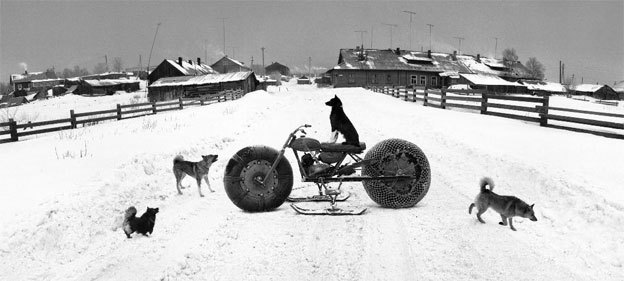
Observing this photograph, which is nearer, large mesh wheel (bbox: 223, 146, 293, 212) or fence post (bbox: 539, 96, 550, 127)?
large mesh wheel (bbox: 223, 146, 293, 212)

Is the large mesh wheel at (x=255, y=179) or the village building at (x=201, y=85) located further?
the village building at (x=201, y=85)

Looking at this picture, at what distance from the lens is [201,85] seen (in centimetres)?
5759

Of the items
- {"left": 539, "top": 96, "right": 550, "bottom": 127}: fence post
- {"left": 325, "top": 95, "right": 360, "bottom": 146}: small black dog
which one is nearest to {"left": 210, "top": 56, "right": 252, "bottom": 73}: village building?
{"left": 539, "top": 96, "right": 550, "bottom": 127}: fence post

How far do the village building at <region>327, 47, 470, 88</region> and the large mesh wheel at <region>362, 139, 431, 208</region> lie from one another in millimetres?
63815

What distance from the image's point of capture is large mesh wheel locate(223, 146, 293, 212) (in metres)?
5.48

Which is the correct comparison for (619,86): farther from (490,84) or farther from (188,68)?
(188,68)

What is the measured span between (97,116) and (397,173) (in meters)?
29.6

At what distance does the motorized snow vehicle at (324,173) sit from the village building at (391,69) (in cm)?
6385

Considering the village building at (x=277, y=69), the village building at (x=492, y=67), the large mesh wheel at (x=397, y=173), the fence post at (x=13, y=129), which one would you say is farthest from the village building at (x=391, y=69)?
the large mesh wheel at (x=397, y=173)

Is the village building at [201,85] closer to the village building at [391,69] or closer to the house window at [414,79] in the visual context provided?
the village building at [391,69]

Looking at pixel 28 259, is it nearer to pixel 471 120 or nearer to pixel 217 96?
pixel 471 120

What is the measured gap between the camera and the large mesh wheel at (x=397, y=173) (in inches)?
223

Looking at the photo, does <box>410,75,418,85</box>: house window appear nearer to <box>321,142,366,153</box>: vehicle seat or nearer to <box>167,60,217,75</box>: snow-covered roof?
<box>167,60,217,75</box>: snow-covered roof

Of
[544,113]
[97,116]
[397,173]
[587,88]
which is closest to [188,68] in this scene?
[97,116]
